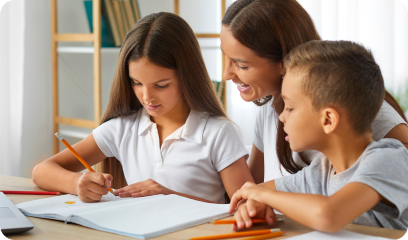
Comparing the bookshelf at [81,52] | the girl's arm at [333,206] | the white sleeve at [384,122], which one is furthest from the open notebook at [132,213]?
the bookshelf at [81,52]

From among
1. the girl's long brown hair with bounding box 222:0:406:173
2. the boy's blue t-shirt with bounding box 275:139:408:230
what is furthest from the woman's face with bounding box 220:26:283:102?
the boy's blue t-shirt with bounding box 275:139:408:230

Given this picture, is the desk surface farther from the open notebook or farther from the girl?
the girl

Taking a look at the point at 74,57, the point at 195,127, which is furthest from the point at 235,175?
the point at 74,57

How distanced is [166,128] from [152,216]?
0.53 m

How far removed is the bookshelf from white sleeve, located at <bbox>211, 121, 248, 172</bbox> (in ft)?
4.31

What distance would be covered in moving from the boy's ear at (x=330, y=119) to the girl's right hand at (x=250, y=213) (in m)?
0.19

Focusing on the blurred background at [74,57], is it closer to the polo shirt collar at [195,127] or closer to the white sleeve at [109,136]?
the white sleeve at [109,136]

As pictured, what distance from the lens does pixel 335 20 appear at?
96.0 inches

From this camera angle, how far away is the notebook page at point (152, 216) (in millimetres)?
774

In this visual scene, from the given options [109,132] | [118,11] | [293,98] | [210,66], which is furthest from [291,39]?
[210,66]

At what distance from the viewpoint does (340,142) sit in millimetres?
863

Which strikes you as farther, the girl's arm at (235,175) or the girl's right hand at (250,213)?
the girl's arm at (235,175)

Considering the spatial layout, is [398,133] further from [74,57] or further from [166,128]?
[74,57]

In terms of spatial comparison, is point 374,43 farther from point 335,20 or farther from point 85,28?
point 85,28
